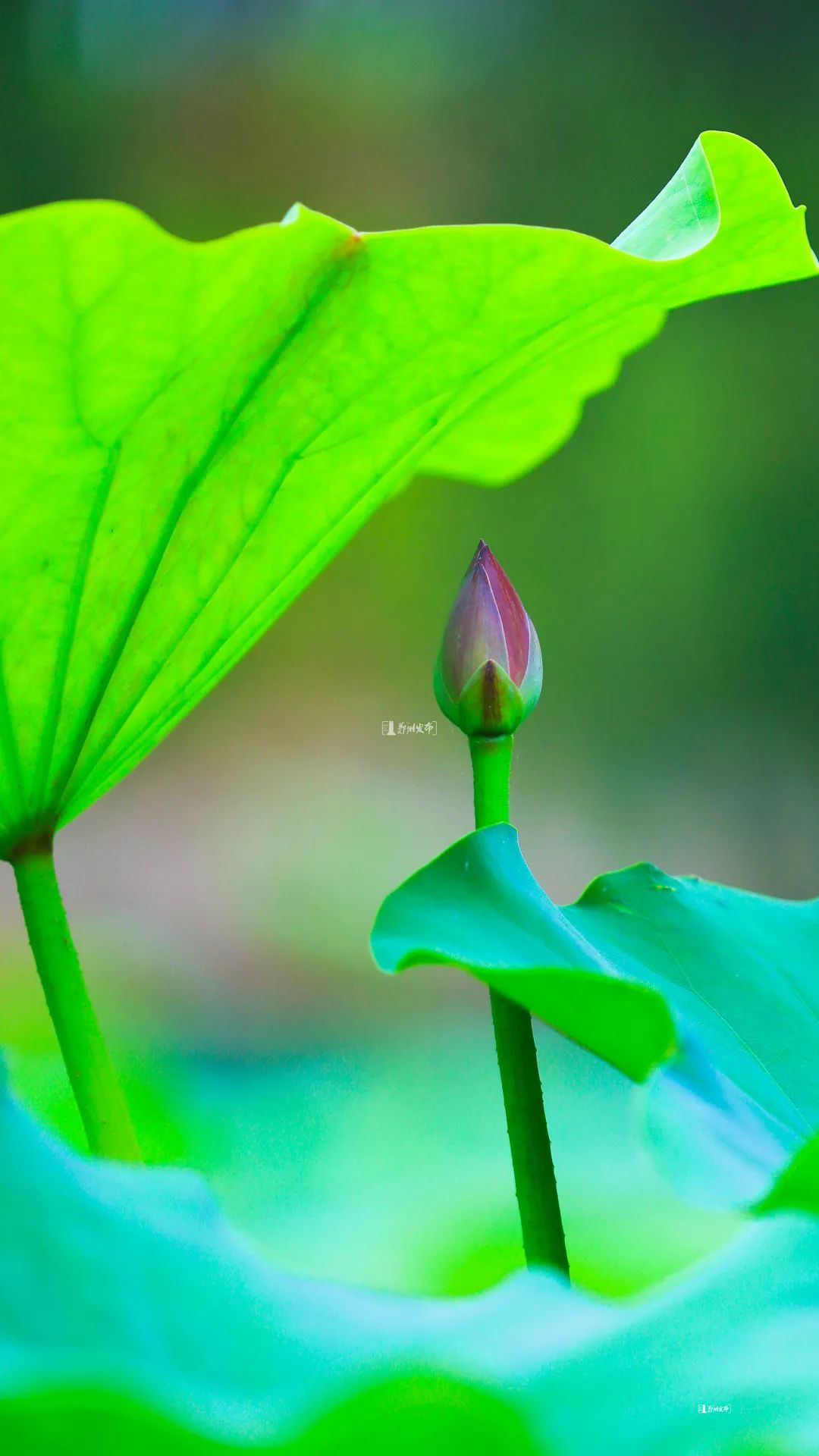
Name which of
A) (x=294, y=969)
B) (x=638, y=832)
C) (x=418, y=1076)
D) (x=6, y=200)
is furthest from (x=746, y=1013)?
(x=6, y=200)

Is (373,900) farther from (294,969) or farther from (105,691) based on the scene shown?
(105,691)

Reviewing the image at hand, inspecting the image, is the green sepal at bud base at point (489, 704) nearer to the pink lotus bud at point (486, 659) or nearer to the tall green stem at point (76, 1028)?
the pink lotus bud at point (486, 659)

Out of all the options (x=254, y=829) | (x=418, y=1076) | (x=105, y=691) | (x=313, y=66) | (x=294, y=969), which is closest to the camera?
(x=105, y=691)

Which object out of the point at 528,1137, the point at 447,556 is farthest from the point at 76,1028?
the point at 447,556

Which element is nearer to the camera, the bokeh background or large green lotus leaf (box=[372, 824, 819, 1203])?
large green lotus leaf (box=[372, 824, 819, 1203])

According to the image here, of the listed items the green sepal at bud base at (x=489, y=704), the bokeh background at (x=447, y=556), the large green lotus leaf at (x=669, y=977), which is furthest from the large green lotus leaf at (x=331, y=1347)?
the bokeh background at (x=447, y=556)

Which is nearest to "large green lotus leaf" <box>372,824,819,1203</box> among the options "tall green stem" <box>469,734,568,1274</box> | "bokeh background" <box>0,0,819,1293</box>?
"tall green stem" <box>469,734,568,1274</box>

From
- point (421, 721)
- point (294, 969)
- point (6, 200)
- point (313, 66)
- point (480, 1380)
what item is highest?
point (313, 66)

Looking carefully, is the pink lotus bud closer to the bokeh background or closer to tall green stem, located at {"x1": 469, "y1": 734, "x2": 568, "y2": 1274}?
tall green stem, located at {"x1": 469, "y1": 734, "x2": 568, "y2": 1274}

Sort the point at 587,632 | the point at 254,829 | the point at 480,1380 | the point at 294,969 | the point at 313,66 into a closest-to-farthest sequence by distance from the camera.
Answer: the point at 480,1380, the point at 294,969, the point at 254,829, the point at 587,632, the point at 313,66
